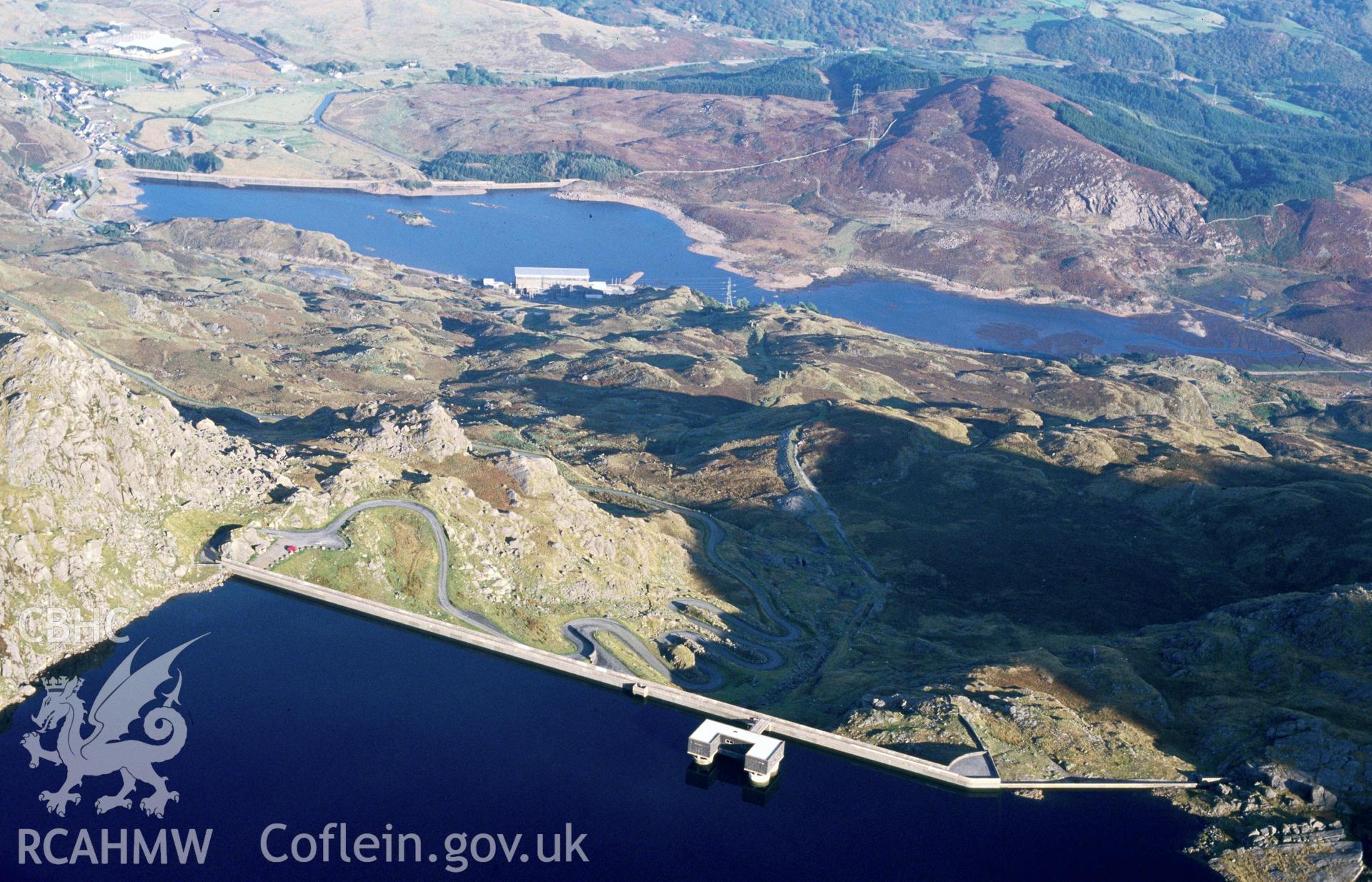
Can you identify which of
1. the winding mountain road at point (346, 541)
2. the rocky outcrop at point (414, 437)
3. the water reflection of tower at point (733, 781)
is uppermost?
the water reflection of tower at point (733, 781)

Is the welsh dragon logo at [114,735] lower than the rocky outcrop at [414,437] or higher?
higher

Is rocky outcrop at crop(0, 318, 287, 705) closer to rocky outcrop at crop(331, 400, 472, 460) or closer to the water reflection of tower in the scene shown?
rocky outcrop at crop(331, 400, 472, 460)

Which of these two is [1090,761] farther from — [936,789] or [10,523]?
[10,523]

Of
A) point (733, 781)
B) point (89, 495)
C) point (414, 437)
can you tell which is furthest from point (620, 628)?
point (89, 495)

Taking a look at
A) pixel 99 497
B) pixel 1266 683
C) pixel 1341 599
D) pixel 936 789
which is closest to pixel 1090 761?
pixel 936 789

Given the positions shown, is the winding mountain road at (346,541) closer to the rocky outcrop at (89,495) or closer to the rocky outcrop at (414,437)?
the rocky outcrop at (89,495)

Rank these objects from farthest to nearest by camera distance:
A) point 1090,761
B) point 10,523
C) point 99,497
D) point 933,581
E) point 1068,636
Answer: point 933,581 < point 1068,636 < point 99,497 < point 10,523 < point 1090,761

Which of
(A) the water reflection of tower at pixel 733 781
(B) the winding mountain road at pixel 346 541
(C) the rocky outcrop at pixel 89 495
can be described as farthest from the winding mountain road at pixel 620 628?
(A) the water reflection of tower at pixel 733 781

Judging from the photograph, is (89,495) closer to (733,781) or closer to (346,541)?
(346,541)

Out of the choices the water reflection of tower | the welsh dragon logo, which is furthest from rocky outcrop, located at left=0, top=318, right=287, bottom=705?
the water reflection of tower
